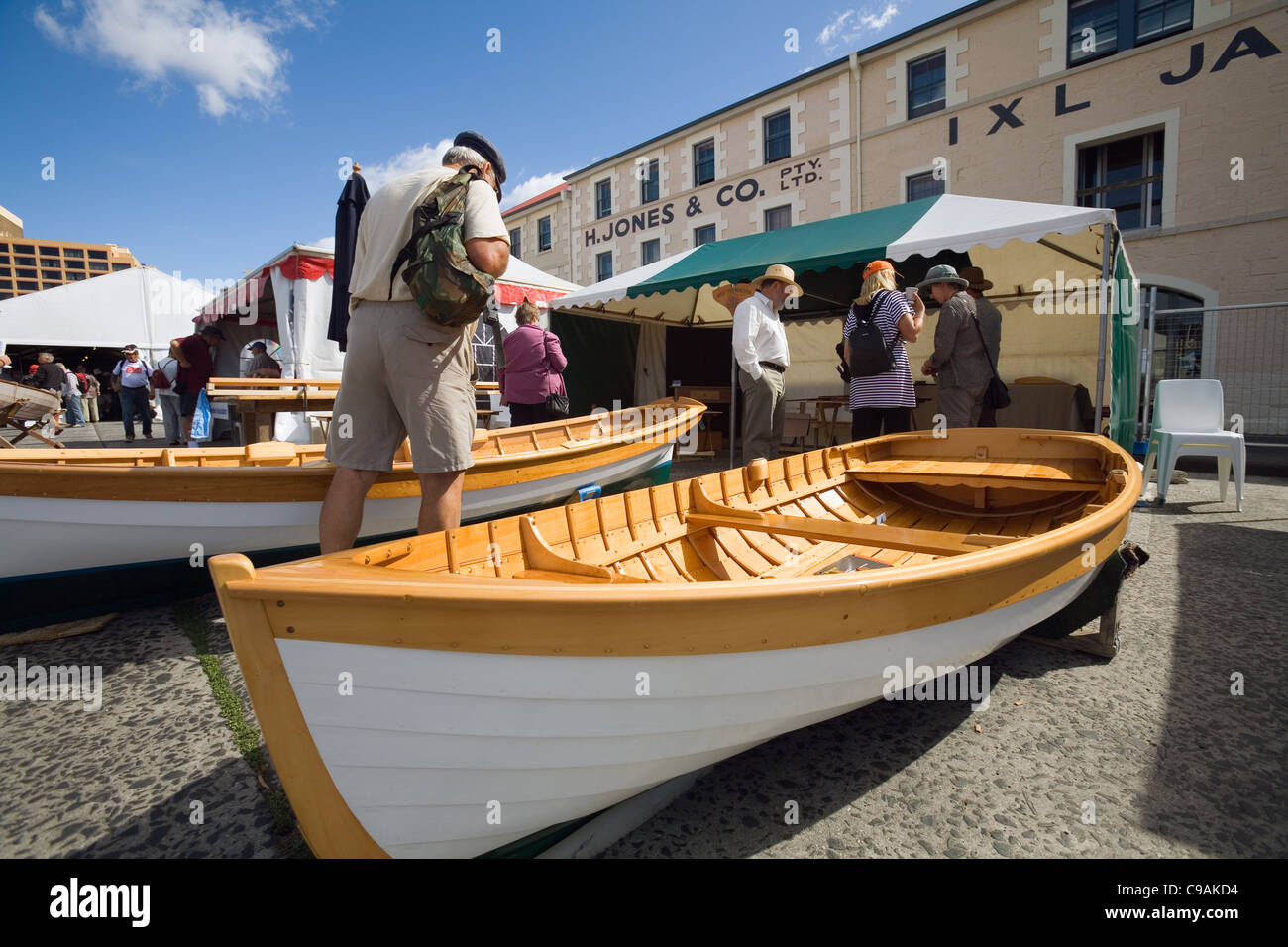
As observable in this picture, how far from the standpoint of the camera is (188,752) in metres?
1.99

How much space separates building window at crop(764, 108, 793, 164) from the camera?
15.4 meters

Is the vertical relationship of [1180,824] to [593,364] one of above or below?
below

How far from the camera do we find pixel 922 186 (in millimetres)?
13289

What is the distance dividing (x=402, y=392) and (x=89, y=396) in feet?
73.6

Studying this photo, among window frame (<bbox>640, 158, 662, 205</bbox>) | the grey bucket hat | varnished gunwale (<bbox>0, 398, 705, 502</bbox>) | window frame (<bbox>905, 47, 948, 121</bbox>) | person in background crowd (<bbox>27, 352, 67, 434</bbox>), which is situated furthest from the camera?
window frame (<bbox>640, 158, 662, 205</bbox>)

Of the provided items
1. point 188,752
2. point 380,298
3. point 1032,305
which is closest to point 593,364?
point 1032,305

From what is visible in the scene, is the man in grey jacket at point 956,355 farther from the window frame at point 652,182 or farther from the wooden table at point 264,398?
the window frame at point 652,182

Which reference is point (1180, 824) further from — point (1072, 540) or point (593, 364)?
point (593, 364)

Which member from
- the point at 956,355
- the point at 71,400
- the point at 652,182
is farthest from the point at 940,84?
A: the point at 71,400

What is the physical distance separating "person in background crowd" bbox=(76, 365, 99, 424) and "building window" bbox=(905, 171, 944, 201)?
72.4ft

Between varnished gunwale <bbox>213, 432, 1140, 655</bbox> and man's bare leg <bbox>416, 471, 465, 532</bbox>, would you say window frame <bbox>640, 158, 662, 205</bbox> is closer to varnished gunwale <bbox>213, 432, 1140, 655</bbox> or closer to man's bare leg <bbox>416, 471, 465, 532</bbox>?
man's bare leg <bbox>416, 471, 465, 532</bbox>

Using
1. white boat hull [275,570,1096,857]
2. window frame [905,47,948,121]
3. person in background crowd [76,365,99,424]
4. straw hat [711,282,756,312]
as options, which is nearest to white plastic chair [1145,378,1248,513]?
straw hat [711,282,756,312]

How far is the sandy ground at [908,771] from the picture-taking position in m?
1.60
